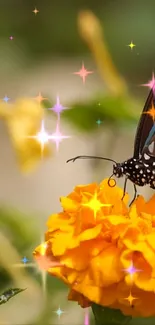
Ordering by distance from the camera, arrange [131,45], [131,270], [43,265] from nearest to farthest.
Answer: [131,270] → [43,265] → [131,45]

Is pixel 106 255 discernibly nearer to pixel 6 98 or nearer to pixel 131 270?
pixel 131 270

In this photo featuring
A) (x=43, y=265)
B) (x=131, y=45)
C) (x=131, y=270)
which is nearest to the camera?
(x=131, y=270)

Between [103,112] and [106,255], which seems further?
[103,112]

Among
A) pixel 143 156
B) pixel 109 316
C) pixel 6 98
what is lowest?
pixel 109 316

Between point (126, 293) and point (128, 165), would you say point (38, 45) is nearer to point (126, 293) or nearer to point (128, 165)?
point (128, 165)

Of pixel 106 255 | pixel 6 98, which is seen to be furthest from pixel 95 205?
pixel 6 98

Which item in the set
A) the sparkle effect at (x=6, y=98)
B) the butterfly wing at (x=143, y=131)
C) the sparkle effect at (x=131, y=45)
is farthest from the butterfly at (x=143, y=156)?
the sparkle effect at (x=6, y=98)

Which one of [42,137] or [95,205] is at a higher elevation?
[42,137]

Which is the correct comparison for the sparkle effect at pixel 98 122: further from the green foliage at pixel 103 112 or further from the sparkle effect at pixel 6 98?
the sparkle effect at pixel 6 98
